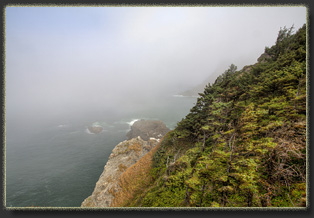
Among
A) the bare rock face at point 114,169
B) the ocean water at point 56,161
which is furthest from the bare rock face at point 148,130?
the bare rock face at point 114,169

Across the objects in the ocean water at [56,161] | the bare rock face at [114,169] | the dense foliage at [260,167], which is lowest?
the ocean water at [56,161]

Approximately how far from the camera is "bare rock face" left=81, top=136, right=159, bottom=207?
14867mm

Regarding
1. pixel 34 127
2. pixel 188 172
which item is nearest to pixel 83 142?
pixel 34 127

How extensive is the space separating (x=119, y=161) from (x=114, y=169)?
2083 millimetres

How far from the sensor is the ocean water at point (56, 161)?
26.6 m

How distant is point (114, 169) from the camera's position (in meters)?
21.9

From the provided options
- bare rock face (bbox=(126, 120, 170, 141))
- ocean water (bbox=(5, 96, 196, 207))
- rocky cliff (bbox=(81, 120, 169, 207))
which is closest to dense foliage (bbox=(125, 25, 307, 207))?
rocky cliff (bbox=(81, 120, 169, 207))

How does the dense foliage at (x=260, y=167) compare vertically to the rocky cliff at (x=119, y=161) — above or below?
above

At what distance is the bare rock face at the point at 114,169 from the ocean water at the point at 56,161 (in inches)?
345

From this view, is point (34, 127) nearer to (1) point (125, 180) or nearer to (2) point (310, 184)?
(1) point (125, 180)

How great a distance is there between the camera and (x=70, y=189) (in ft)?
90.5

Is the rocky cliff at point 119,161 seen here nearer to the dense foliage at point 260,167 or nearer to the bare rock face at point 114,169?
the bare rock face at point 114,169

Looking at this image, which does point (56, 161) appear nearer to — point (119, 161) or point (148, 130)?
point (119, 161)

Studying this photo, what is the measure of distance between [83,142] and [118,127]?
17.5m
